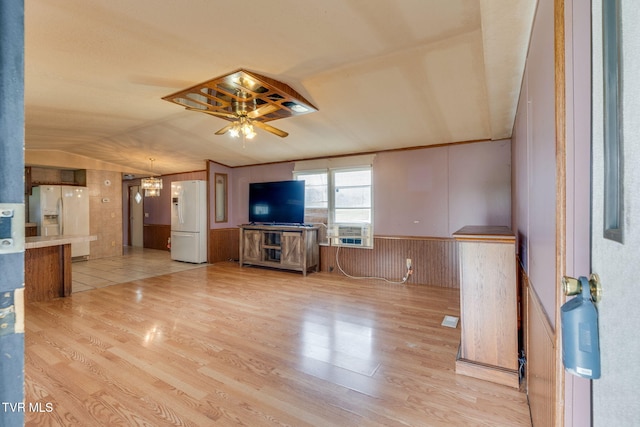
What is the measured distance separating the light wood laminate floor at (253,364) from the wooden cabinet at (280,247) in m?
1.43

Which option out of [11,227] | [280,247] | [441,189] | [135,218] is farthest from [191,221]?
[11,227]

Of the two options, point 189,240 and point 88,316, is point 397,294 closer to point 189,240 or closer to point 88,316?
point 88,316

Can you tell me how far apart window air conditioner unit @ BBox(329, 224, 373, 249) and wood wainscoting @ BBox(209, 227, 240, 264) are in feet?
9.11

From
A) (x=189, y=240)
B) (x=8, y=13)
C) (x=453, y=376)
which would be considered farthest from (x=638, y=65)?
(x=189, y=240)

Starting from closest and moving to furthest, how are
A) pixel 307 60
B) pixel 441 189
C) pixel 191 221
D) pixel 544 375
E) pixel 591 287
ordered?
1. pixel 591 287
2. pixel 544 375
3. pixel 307 60
4. pixel 441 189
5. pixel 191 221

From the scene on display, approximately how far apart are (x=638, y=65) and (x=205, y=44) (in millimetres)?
2685

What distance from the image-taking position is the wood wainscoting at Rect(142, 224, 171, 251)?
852 centimetres

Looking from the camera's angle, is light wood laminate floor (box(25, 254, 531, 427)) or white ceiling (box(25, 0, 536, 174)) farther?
white ceiling (box(25, 0, 536, 174))

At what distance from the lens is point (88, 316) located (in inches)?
129

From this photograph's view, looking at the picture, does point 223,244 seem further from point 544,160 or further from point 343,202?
point 544,160

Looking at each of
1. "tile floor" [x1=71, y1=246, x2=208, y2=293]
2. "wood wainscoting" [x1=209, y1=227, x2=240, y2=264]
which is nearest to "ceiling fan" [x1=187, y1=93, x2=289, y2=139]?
"tile floor" [x1=71, y1=246, x2=208, y2=293]

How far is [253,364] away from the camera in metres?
2.26

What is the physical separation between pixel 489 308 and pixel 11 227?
248 centimetres

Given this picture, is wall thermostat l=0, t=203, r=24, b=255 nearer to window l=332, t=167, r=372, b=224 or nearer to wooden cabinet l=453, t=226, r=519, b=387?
wooden cabinet l=453, t=226, r=519, b=387
